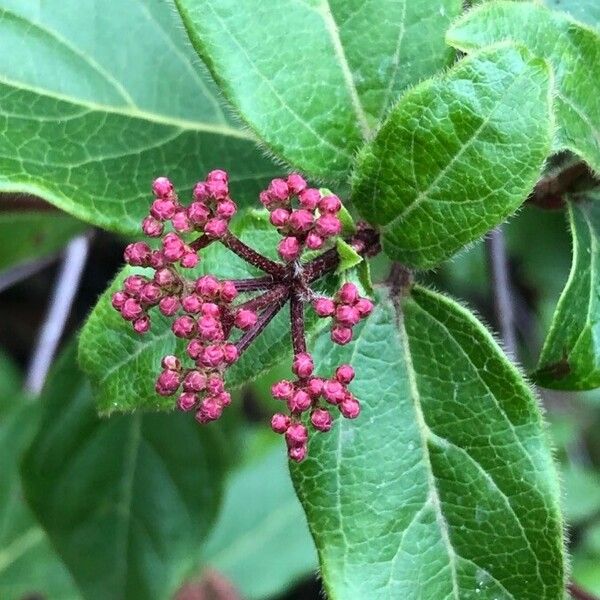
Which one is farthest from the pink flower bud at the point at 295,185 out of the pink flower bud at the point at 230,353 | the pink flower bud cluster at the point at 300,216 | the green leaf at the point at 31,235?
the green leaf at the point at 31,235

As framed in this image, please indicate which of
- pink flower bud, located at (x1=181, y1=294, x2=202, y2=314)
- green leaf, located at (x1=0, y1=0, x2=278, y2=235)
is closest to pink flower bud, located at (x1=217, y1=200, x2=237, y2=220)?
pink flower bud, located at (x1=181, y1=294, x2=202, y2=314)

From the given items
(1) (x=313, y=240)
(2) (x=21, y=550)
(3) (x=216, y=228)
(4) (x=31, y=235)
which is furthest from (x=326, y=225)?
(2) (x=21, y=550)

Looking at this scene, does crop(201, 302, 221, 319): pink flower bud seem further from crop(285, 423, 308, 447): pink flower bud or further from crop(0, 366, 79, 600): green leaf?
crop(0, 366, 79, 600): green leaf

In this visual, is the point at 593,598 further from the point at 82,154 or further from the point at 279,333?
the point at 82,154

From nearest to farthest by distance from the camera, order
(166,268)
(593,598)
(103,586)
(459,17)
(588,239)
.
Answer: (166,268)
(459,17)
(588,239)
(593,598)
(103,586)

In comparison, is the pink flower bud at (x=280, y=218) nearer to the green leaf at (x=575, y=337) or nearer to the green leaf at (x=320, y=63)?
the green leaf at (x=320, y=63)

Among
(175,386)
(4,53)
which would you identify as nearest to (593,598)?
(175,386)

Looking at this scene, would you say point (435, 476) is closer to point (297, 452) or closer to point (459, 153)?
point (297, 452)
